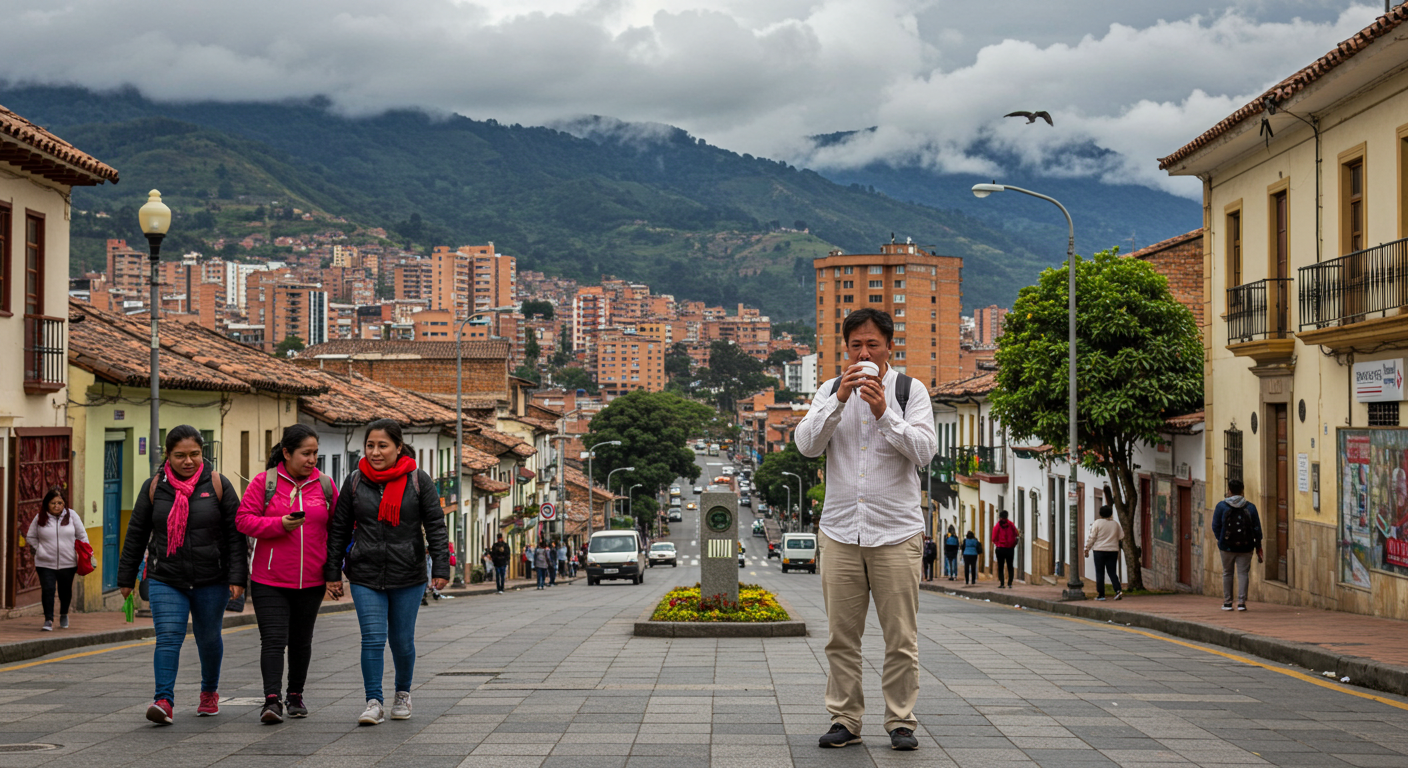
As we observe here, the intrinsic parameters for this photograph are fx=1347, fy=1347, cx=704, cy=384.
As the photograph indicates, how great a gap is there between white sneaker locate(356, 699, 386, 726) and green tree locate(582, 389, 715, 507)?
9640cm

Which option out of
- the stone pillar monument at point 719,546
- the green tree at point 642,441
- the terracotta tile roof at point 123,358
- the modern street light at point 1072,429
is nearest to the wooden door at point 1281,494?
the modern street light at point 1072,429

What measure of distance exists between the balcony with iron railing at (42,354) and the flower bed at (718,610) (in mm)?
9160

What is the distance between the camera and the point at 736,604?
15.7 m

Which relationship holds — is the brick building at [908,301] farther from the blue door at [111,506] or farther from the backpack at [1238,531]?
the backpack at [1238,531]

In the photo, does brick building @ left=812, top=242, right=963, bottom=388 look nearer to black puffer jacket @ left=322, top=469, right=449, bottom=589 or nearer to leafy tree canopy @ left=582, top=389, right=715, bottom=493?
leafy tree canopy @ left=582, top=389, right=715, bottom=493

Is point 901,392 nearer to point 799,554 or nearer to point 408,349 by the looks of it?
point 799,554

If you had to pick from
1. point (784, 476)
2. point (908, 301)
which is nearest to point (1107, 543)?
point (784, 476)

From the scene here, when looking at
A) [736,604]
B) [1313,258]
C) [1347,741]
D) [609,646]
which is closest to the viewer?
[1347,741]

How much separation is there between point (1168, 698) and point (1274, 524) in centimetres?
1270

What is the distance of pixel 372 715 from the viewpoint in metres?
7.92

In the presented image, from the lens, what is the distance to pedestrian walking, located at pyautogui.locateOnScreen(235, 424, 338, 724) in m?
8.12

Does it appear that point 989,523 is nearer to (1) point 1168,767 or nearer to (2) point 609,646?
(2) point 609,646

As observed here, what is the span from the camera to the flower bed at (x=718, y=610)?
15.0m

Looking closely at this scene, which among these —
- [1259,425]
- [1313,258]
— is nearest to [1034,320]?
A: [1259,425]
